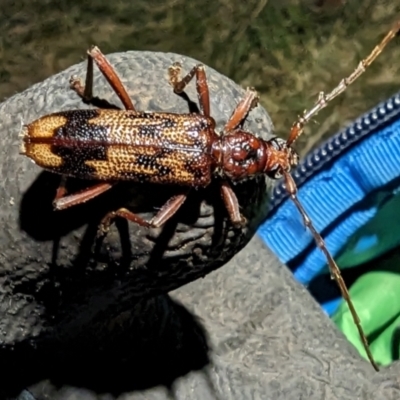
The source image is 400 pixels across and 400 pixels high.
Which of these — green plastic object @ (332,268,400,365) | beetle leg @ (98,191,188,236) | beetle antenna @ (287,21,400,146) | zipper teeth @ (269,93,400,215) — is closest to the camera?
beetle leg @ (98,191,188,236)

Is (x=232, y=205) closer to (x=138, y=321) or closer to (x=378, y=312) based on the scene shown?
(x=138, y=321)

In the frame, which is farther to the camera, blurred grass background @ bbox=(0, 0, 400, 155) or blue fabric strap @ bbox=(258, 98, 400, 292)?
blurred grass background @ bbox=(0, 0, 400, 155)

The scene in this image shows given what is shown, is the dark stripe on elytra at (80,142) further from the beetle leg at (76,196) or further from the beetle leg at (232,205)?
the beetle leg at (232,205)

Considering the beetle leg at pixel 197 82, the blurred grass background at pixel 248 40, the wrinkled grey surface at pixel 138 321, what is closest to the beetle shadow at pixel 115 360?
the wrinkled grey surface at pixel 138 321

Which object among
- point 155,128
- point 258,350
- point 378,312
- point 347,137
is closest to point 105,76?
point 155,128

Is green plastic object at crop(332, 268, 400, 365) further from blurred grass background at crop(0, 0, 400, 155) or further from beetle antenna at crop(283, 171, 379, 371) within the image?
beetle antenna at crop(283, 171, 379, 371)

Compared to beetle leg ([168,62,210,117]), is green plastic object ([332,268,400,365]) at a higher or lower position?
lower

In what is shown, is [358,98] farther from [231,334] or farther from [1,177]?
[1,177]

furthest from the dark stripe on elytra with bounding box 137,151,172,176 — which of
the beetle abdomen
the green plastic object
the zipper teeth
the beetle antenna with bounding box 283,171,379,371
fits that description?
the green plastic object
